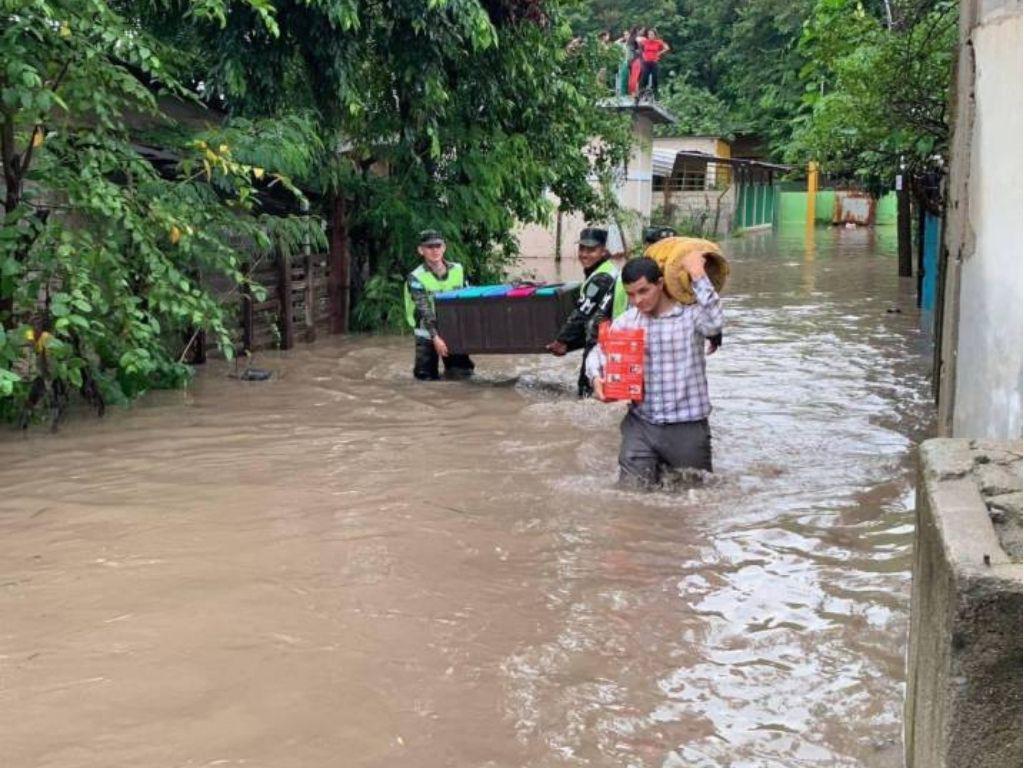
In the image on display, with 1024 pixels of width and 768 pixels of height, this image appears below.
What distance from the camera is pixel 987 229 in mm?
5332

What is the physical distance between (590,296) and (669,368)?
2.67 meters

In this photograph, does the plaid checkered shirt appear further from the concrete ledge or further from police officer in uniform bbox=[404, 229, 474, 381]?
police officer in uniform bbox=[404, 229, 474, 381]

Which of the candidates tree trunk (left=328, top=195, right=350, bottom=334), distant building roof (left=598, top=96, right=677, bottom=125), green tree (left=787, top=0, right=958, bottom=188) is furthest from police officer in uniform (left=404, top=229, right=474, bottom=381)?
distant building roof (left=598, top=96, right=677, bottom=125)

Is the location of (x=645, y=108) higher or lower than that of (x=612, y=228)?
higher

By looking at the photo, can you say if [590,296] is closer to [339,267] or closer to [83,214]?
[83,214]

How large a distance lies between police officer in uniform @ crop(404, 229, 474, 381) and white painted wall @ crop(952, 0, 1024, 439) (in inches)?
203

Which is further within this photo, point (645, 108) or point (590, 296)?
point (645, 108)

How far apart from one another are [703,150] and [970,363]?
36.2 meters

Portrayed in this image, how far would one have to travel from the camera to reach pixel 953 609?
7.76ft

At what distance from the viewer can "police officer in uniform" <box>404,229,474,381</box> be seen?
32.5 ft

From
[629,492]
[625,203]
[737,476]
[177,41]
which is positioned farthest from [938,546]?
[625,203]

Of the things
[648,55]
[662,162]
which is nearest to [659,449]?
[648,55]

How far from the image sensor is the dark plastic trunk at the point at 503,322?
9.45m

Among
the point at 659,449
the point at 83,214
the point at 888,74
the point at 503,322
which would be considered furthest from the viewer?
the point at 888,74
